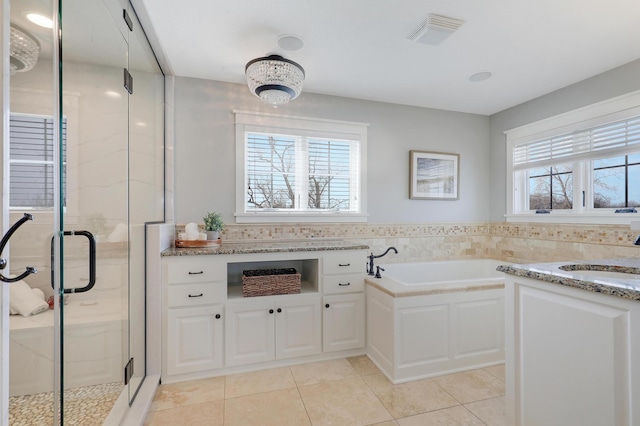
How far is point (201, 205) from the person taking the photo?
2.74 m

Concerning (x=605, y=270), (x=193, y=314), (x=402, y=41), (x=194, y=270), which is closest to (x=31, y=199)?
(x=194, y=270)

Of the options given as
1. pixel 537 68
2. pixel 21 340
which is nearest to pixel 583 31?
pixel 537 68

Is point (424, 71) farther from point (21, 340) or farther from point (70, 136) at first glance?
point (21, 340)

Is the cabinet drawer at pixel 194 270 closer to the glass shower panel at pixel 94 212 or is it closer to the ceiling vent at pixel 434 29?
the glass shower panel at pixel 94 212

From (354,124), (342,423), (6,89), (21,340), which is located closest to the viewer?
(6,89)

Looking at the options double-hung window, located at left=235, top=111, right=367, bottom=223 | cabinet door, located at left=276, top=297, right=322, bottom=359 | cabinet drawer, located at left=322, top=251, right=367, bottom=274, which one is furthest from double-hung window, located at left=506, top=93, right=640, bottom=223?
cabinet door, located at left=276, top=297, right=322, bottom=359

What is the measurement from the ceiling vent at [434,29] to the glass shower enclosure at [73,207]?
185 cm

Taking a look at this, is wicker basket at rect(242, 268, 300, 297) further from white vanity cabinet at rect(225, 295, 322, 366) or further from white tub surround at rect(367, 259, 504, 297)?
white tub surround at rect(367, 259, 504, 297)

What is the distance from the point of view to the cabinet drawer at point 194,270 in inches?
85.2

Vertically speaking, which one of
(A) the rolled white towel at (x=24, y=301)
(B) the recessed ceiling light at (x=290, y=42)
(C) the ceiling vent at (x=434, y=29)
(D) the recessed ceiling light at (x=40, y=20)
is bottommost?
(A) the rolled white towel at (x=24, y=301)

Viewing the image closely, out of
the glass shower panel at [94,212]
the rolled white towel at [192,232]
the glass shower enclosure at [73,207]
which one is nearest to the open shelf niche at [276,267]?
the rolled white towel at [192,232]

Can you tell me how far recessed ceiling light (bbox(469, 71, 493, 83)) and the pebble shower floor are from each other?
138 inches

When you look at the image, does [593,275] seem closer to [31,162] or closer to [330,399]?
[330,399]

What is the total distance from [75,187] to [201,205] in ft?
4.84
